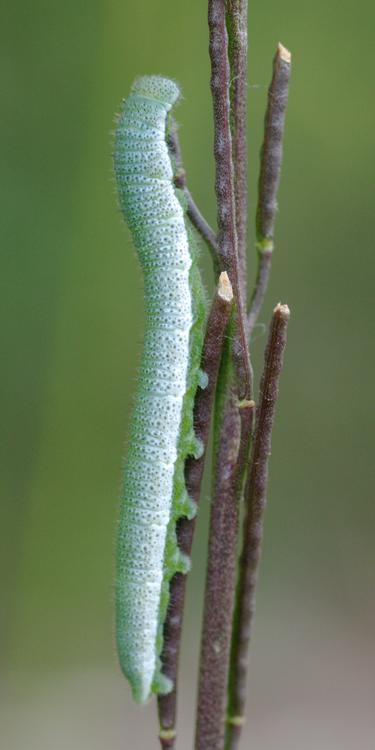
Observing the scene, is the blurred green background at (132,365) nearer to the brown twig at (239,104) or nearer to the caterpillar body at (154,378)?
the caterpillar body at (154,378)

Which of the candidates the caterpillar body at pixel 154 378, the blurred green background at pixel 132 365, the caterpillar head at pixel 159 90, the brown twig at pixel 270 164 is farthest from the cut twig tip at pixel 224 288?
the blurred green background at pixel 132 365

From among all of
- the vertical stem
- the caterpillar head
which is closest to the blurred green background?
the caterpillar head

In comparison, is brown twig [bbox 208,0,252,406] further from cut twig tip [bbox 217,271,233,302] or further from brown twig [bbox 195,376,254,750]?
brown twig [bbox 195,376,254,750]

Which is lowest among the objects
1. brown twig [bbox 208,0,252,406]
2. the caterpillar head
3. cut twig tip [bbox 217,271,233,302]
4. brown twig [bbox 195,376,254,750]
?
brown twig [bbox 195,376,254,750]

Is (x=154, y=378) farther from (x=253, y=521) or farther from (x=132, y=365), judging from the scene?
(x=132, y=365)

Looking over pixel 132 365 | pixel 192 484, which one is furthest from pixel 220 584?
pixel 132 365
